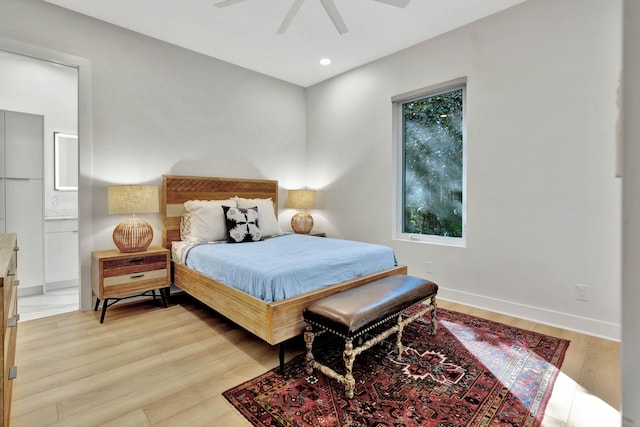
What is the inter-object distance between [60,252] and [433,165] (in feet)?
14.2

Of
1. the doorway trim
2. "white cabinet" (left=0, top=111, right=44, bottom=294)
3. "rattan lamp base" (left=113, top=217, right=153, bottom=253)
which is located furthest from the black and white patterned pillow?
"white cabinet" (left=0, top=111, right=44, bottom=294)

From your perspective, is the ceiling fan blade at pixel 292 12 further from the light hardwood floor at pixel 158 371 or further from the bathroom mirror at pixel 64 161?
the bathroom mirror at pixel 64 161

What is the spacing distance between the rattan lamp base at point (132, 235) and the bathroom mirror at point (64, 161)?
164 centimetres

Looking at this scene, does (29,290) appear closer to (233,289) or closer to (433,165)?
(233,289)

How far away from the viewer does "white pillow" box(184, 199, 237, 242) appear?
3.22 m

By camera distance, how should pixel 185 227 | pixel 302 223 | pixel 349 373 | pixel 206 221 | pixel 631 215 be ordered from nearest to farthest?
pixel 631 215, pixel 349 373, pixel 206 221, pixel 185 227, pixel 302 223

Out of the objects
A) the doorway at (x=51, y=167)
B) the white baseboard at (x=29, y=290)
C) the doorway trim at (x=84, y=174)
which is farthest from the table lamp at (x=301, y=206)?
the white baseboard at (x=29, y=290)

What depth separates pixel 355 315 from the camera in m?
1.78

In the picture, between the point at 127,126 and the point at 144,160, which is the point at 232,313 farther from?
the point at 127,126

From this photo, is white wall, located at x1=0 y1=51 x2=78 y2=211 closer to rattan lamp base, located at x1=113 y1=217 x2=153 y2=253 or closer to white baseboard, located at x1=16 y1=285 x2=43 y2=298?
white baseboard, located at x1=16 y1=285 x2=43 y2=298

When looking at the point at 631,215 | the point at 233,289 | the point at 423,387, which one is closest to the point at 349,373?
the point at 423,387

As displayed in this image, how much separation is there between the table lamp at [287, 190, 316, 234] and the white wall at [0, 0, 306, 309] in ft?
1.60

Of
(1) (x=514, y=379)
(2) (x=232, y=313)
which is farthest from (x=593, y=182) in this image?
(2) (x=232, y=313)

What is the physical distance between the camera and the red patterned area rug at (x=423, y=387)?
5.13ft
